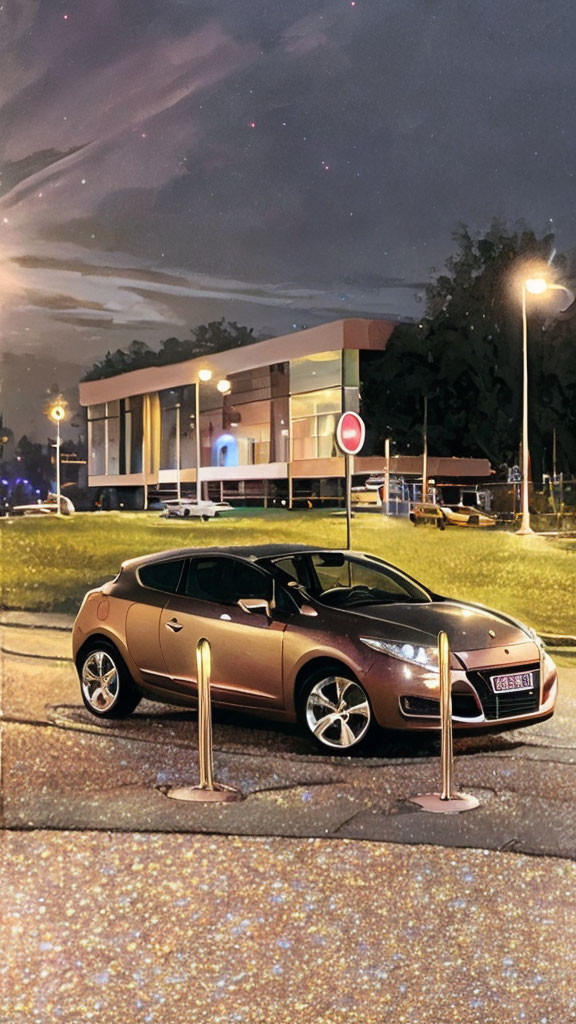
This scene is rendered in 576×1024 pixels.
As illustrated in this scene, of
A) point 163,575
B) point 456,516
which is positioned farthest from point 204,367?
point 456,516

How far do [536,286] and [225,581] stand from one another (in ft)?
6.07

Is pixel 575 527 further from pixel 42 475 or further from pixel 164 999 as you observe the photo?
pixel 164 999

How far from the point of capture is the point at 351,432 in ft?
14.6

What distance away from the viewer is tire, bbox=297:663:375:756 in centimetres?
392

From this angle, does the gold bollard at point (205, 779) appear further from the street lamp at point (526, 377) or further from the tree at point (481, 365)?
the street lamp at point (526, 377)

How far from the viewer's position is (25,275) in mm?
4625

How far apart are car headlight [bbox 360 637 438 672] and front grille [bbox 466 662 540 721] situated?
191 millimetres

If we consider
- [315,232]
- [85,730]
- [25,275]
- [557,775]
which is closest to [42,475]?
[25,275]

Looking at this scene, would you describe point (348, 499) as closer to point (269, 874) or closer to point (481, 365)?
point (481, 365)

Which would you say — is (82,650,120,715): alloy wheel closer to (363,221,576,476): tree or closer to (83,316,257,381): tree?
(83,316,257,381): tree

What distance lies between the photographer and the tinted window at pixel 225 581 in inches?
163

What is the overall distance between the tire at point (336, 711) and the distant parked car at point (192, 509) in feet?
3.25

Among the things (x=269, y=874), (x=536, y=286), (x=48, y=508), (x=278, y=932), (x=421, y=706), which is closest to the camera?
(x=278, y=932)

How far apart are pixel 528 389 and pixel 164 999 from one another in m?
2.88
